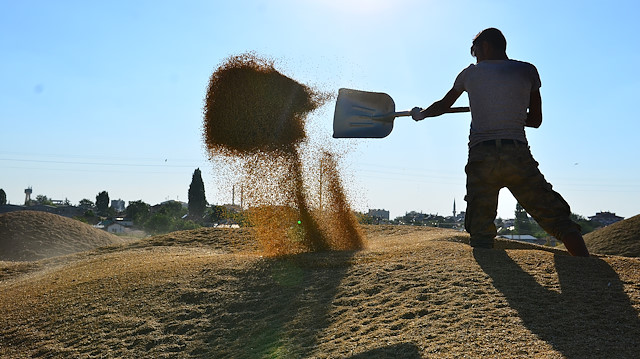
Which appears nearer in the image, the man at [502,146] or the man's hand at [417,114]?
the man at [502,146]

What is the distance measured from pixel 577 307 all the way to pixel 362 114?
3065 mm

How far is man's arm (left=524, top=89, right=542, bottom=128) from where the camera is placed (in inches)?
171

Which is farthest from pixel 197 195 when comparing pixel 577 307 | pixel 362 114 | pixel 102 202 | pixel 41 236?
pixel 577 307

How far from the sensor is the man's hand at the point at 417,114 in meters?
4.66

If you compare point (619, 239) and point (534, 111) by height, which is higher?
point (534, 111)

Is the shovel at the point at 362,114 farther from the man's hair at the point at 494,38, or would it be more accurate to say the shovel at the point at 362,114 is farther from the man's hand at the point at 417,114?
the man's hair at the point at 494,38

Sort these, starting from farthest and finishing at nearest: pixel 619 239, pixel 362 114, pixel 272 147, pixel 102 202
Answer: pixel 102 202 → pixel 619 239 → pixel 272 147 → pixel 362 114

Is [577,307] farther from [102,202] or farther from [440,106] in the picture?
[102,202]

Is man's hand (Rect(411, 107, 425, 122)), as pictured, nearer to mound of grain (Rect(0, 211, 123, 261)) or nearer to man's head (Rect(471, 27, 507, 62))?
man's head (Rect(471, 27, 507, 62))

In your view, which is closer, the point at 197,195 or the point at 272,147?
the point at 272,147

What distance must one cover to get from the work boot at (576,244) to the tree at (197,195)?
41582 mm

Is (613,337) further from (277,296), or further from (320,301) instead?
(277,296)

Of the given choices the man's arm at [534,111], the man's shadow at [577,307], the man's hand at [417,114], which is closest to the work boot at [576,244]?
the man's shadow at [577,307]

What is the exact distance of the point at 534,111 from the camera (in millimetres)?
4391
